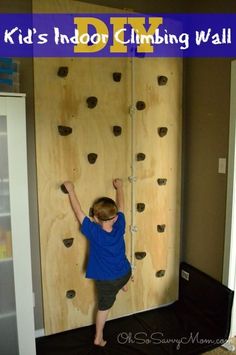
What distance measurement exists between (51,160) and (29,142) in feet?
0.57

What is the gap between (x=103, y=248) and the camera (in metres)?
1.81

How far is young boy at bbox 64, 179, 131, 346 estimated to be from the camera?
1794 millimetres

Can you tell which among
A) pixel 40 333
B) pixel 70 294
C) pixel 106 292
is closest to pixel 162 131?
pixel 106 292

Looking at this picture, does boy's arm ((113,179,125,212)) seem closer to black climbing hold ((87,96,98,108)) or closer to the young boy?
the young boy

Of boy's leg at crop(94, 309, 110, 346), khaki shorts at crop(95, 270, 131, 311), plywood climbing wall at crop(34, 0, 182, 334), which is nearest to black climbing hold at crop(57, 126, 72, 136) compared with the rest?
plywood climbing wall at crop(34, 0, 182, 334)

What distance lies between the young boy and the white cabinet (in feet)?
1.28

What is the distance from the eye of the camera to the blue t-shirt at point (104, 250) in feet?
5.88

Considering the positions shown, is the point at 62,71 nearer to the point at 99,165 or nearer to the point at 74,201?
the point at 99,165

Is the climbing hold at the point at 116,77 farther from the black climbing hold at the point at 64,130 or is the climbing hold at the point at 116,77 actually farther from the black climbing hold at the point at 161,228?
the black climbing hold at the point at 161,228

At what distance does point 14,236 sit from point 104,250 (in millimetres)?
573

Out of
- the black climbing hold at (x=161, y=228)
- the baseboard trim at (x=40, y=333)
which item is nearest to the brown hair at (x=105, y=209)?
the black climbing hold at (x=161, y=228)

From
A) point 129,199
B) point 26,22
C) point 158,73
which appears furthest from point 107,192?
point 26,22

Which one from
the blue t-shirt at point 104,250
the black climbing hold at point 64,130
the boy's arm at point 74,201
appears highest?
the black climbing hold at point 64,130

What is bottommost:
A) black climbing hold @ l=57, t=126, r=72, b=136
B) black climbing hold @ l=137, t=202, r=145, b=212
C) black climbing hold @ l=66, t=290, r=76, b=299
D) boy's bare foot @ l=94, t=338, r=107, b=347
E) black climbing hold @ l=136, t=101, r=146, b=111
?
boy's bare foot @ l=94, t=338, r=107, b=347
